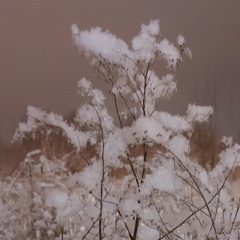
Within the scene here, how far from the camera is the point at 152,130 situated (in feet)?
6.46

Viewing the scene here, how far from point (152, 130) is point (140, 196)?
23 centimetres

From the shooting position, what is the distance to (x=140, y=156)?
226 centimetres

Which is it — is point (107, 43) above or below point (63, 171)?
below

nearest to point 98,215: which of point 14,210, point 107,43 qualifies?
point 107,43


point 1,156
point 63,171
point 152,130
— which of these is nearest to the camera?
point 152,130

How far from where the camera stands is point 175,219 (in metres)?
2.18

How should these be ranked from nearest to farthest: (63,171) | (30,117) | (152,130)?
(152,130)
(30,117)
(63,171)

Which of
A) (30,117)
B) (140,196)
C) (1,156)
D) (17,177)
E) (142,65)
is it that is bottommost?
(140,196)

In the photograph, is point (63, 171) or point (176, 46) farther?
Result: point (63, 171)

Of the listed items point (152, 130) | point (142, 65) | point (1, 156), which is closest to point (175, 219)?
point (152, 130)

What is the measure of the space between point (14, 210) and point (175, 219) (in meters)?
3.55

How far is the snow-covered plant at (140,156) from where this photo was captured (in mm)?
2027

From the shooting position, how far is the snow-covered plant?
79.8 inches

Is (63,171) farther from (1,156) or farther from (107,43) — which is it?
(107,43)
